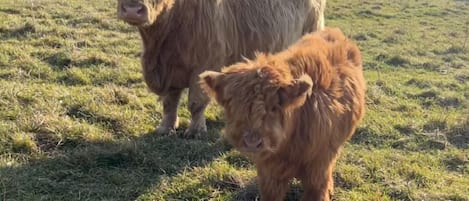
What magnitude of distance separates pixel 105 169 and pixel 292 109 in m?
2.07

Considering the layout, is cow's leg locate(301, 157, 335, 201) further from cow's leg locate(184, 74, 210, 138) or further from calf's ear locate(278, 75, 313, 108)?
cow's leg locate(184, 74, 210, 138)

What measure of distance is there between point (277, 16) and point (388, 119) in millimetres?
2051

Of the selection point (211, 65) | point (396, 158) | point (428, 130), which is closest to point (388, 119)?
point (428, 130)

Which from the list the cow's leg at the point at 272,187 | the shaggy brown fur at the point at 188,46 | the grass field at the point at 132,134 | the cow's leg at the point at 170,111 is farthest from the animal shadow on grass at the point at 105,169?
the cow's leg at the point at 272,187

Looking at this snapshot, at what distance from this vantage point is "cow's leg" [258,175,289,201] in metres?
4.33

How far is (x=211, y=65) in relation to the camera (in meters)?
5.98

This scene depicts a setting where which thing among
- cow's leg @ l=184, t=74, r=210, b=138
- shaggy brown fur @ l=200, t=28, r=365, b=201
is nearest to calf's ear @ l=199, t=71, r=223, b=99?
shaggy brown fur @ l=200, t=28, r=365, b=201

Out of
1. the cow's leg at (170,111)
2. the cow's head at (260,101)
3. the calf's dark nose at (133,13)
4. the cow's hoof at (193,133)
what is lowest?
the cow's hoof at (193,133)

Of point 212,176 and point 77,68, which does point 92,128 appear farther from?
point 77,68

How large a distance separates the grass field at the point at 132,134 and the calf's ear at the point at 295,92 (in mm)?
1451

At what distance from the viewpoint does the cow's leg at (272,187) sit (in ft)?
14.2

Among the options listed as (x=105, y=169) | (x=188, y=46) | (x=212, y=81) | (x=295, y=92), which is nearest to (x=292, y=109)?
(x=295, y=92)

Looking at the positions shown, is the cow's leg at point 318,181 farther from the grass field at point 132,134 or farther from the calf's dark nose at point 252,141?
the calf's dark nose at point 252,141

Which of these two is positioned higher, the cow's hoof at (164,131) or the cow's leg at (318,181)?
the cow's leg at (318,181)
